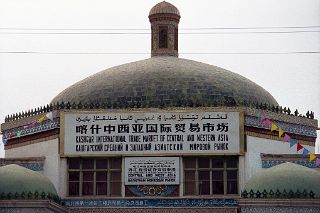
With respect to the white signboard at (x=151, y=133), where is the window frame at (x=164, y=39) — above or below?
above

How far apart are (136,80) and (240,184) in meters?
5.35

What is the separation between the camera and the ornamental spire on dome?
117 feet

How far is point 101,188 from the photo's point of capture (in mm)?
29375

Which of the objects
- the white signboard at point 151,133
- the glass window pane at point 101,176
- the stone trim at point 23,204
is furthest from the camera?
the glass window pane at point 101,176

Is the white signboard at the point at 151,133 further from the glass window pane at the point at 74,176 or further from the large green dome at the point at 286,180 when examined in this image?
the large green dome at the point at 286,180

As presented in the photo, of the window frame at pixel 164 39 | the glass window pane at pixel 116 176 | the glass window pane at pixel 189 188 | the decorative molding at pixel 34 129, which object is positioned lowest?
the glass window pane at pixel 189 188

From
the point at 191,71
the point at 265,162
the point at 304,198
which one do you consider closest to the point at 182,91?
the point at 191,71

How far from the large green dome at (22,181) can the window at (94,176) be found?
1517 millimetres

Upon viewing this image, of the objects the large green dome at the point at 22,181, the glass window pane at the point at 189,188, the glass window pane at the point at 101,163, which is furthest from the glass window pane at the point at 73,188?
the glass window pane at the point at 189,188

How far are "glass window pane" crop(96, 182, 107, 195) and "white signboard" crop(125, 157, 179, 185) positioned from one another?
829mm

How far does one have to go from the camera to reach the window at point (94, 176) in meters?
29.3

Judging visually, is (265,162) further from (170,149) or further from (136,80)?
(136,80)

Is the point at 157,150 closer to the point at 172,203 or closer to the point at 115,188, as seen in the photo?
the point at 172,203

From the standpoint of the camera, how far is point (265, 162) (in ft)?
96.6
